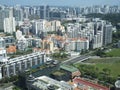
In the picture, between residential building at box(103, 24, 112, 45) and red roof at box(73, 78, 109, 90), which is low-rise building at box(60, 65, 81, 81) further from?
residential building at box(103, 24, 112, 45)

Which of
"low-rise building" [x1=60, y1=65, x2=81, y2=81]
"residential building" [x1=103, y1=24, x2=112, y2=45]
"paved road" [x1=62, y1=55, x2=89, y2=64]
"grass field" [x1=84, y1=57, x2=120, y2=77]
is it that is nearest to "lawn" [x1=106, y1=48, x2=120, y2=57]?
"grass field" [x1=84, y1=57, x2=120, y2=77]

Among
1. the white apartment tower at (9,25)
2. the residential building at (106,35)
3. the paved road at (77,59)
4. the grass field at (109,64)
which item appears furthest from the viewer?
the white apartment tower at (9,25)

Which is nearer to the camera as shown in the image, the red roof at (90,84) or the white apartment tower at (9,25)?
the red roof at (90,84)

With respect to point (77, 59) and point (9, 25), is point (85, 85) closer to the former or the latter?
point (77, 59)

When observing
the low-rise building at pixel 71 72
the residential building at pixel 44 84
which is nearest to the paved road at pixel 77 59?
the low-rise building at pixel 71 72

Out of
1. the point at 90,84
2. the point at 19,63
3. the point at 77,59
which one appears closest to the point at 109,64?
the point at 77,59

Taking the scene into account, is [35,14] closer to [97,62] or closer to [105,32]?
[105,32]

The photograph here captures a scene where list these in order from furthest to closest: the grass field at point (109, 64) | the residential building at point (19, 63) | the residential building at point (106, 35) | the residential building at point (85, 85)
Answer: the residential building at point (106, 35), the grass field at point (109, 64), the residential building at point (19, 63), the residential building at point (85, 85)

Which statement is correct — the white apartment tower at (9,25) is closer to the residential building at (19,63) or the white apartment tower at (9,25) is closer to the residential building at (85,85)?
the residential building at (19,63)

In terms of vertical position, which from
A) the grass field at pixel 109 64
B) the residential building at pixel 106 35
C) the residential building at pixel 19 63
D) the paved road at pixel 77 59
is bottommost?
the grass field at pixel 109 64
